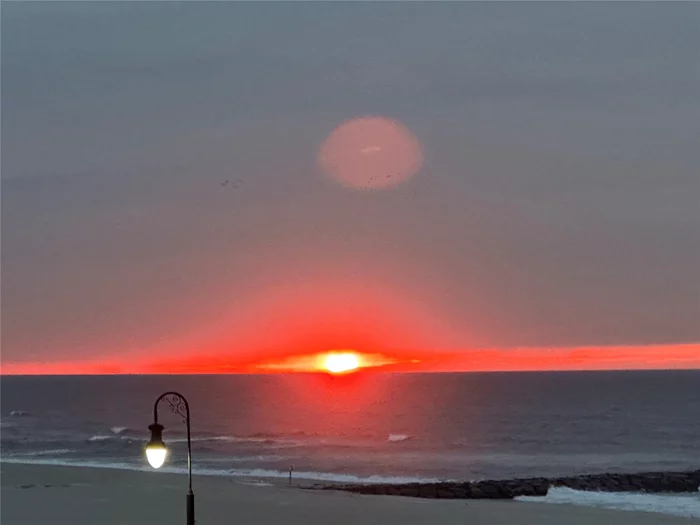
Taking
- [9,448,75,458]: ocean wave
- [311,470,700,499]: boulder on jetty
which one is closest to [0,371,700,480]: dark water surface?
[9,448,75,458]: ocean wave

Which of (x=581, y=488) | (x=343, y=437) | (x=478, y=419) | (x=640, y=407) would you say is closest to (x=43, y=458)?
(x=343, y=437)

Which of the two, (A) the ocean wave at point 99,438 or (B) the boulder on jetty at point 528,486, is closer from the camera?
(B) the boulder on jetty at point 528,486

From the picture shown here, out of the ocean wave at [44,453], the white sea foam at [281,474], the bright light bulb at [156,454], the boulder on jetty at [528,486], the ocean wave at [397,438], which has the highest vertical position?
the ocean wave at [397,438]

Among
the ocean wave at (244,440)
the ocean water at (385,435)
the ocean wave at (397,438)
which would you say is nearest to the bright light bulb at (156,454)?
the ocean water at (385,435)

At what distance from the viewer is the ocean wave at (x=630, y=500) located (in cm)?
3919

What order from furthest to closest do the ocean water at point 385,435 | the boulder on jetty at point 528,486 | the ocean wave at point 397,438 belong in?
the ocean wave at point 397,438 < the ocean water at point 385,435 < the boulder on jetty at point 528,486

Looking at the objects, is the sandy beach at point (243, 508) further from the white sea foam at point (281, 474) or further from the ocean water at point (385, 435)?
the white sea foam at point (281, 474)

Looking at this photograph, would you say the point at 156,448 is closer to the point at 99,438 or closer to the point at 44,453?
the point at 44,453

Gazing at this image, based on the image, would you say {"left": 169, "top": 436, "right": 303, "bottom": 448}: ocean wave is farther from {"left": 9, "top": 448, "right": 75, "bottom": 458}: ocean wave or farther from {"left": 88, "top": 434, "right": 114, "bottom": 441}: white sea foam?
{"left": 9, "top": 448, "right": 75, "bottom": 458}: ocean wave

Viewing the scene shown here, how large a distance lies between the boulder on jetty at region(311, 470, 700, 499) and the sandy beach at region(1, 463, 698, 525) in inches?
116

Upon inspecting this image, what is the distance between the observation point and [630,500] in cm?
4281

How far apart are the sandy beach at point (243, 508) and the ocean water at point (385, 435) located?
6067 mm

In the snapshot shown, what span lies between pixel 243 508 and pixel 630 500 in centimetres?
1872

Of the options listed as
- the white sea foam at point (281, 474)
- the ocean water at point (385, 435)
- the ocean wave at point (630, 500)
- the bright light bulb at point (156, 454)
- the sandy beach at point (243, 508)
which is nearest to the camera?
the bright light bulb at point (156, 454)
